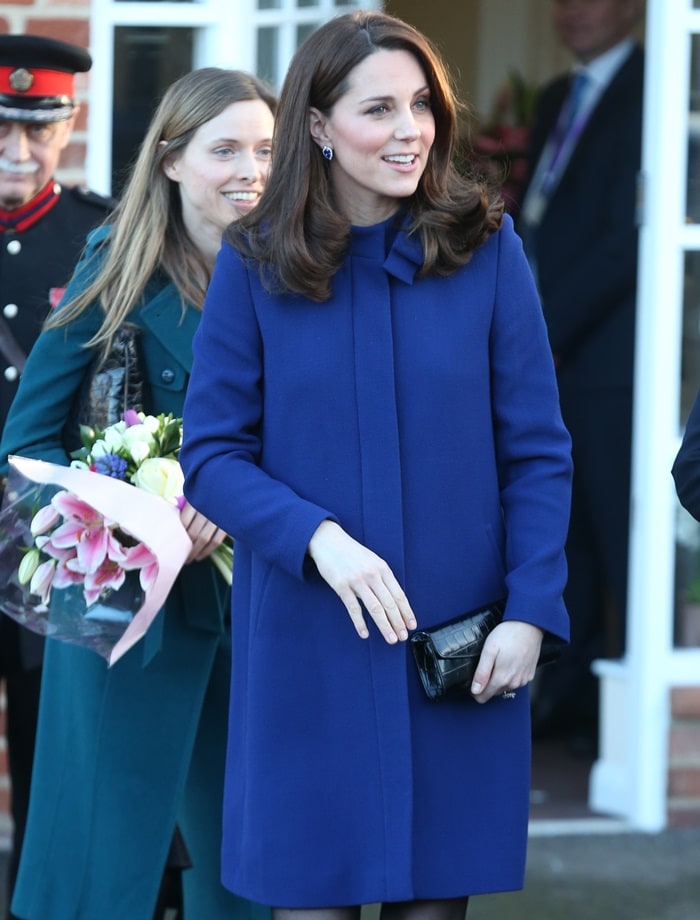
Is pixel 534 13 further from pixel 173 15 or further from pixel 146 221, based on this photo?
pixel 146 221

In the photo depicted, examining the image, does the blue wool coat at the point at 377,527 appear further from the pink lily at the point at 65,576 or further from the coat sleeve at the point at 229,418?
the pink lily at the point at 65,576

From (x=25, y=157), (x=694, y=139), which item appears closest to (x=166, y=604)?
(x=25, y=157)

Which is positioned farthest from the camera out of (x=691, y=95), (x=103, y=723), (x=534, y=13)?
(x=534, y=13)

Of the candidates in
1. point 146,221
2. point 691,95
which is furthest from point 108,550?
point 691,95

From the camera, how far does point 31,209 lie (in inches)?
148

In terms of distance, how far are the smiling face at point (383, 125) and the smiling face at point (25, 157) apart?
116 cm

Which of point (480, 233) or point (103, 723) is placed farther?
point (103, 723)

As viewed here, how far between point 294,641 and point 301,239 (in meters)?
0.58

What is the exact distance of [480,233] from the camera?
2.69 m

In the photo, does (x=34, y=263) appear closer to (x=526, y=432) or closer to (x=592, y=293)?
(x=526, y=432)

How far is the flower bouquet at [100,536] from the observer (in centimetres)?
301

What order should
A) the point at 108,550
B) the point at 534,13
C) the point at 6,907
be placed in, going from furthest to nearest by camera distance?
the point at 534,13 → the point at 6,907 → the point at 108,550

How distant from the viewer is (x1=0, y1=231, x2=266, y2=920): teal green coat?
3.24 metres

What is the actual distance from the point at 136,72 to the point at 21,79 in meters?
0.68
